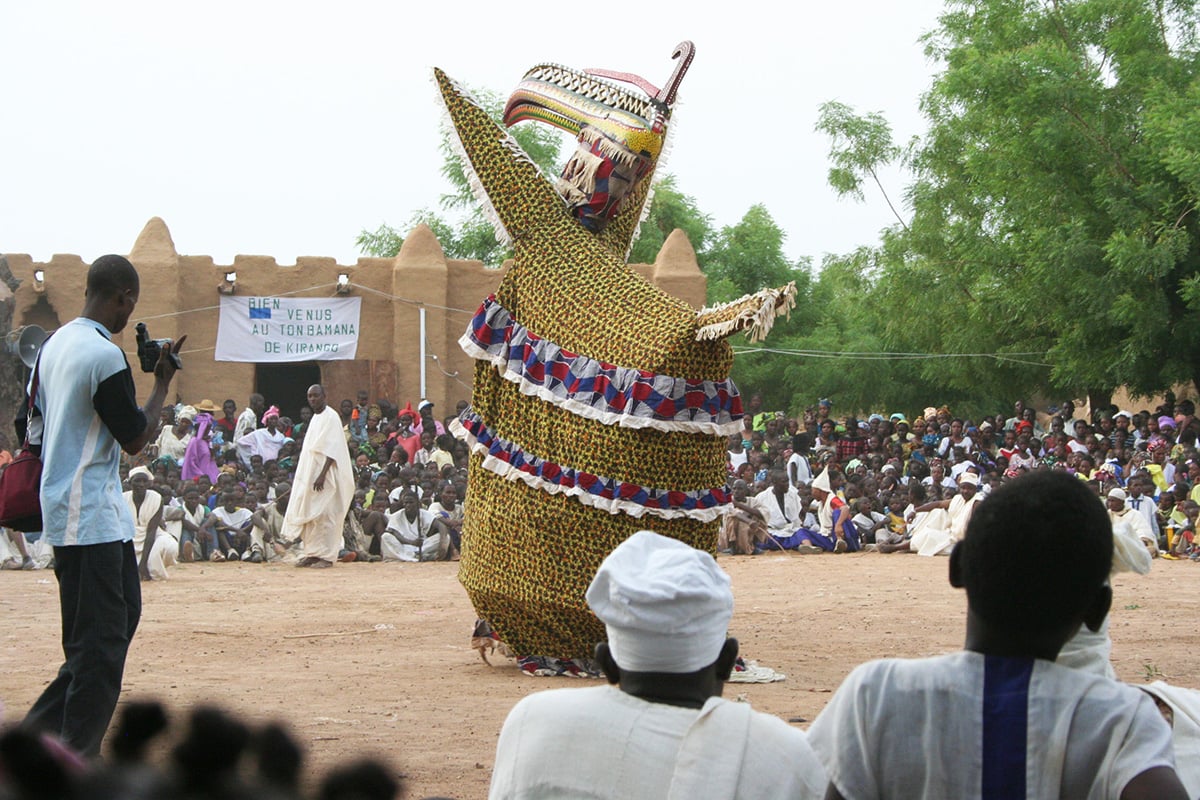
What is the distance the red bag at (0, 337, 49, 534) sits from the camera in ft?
16.2

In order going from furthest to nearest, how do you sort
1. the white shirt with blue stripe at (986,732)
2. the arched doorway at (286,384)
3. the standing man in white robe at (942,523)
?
1. the arched doorway at (286,384)
2. the standing man in white robe at (942,523)
3. the white shirt with blue stripe at (986,732)

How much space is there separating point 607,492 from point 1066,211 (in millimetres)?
18603

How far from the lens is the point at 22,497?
4.96m

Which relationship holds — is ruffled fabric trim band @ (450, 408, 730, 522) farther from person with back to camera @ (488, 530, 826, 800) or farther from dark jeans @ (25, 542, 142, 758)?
person with back to camera @ (488, 530, 826, 800)

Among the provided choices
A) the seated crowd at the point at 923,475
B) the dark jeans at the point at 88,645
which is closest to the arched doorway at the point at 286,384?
the seated crowd at the point at 923,475

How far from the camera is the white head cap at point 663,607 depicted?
8.46 ft

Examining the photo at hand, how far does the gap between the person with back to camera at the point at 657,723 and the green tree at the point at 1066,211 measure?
18.5 meters

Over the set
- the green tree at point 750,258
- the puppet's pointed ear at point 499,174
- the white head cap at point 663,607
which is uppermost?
the green tree at point 750,258

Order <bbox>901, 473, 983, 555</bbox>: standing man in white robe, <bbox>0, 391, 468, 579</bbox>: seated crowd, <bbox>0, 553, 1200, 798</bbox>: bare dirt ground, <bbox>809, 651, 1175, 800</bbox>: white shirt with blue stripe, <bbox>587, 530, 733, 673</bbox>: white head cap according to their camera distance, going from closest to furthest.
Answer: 1. <bbox>809, 651, 1175, 800</bbox>: white shirt with blue stripe
2. <bbox>587, 530, 733, 673</bbox>: white head cap
3. <bbox>0, 553, 1200, 798</bbox>: bare dirt ground
4. <bbox>0, 391, 468, 579</bbox>: seated crowd
5. <bbox>901, 473, 983, 555</bbox>: standing man in white robe

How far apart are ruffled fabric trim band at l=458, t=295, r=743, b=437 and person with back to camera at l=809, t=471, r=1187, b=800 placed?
4.16 m

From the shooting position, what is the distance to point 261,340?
960 inches

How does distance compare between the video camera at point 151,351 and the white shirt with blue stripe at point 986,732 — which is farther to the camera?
the video camera at point 151,351

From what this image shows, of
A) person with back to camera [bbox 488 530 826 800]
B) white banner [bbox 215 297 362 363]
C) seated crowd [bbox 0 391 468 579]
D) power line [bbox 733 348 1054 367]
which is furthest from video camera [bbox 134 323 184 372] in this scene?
white banner [bbox 215 297 362 363]

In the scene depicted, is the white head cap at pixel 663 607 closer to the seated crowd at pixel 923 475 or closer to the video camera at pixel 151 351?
the video camera at pixel 151 351
